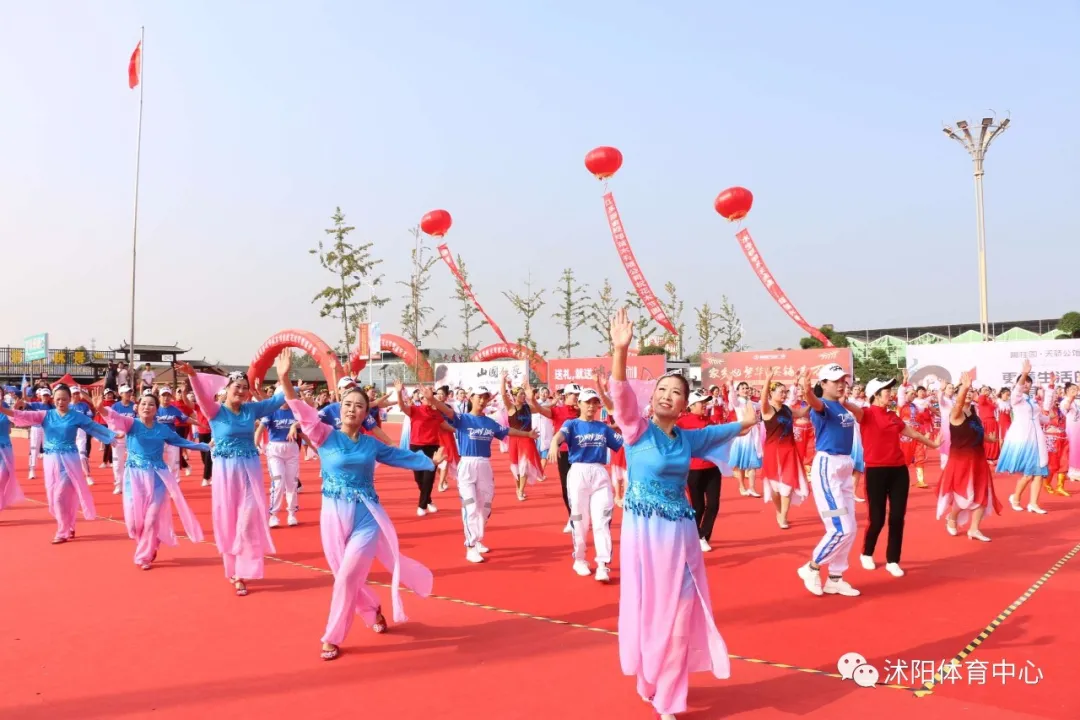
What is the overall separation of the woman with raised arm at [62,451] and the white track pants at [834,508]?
753 cm

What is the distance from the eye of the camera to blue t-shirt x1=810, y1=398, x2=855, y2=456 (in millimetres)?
6609

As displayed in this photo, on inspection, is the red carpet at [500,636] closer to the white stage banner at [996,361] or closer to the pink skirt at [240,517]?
the pink skirt at [240,517]

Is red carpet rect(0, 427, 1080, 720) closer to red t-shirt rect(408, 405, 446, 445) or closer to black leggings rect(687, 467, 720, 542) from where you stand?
black leggings rect(687, 467, 720, 542)

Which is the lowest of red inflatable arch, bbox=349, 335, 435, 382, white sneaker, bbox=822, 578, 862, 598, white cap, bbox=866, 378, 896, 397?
white sneaker, bbox=822, 578, 862, 598

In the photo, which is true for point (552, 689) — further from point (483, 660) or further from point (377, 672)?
point (377, 672)

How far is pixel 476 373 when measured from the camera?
1150 inches

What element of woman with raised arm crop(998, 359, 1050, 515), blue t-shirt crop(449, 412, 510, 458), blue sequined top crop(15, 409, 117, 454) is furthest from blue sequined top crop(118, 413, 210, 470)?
woman with raised arm crop(998, 359, 1050, 515)

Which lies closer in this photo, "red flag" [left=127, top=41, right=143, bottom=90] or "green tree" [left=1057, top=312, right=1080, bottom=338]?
"red flag" [left=127, top=41, right=143, bottom=90]

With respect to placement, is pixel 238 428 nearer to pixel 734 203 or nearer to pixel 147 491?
pixel 147 491

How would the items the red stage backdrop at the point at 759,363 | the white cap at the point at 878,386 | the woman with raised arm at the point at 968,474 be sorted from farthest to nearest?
the red stage backdrop at the point at 759,363 → the woman with raised arm at the point at 968,474 → the white cap at the point at 878,386

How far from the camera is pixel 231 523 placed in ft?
21.5

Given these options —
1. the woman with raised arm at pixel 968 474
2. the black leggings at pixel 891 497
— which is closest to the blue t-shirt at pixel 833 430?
the black leggings at pixel 891 497

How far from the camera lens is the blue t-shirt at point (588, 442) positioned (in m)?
7.20

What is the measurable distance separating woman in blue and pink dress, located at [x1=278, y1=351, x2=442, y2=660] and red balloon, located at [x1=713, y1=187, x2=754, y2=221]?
77.5 feet
